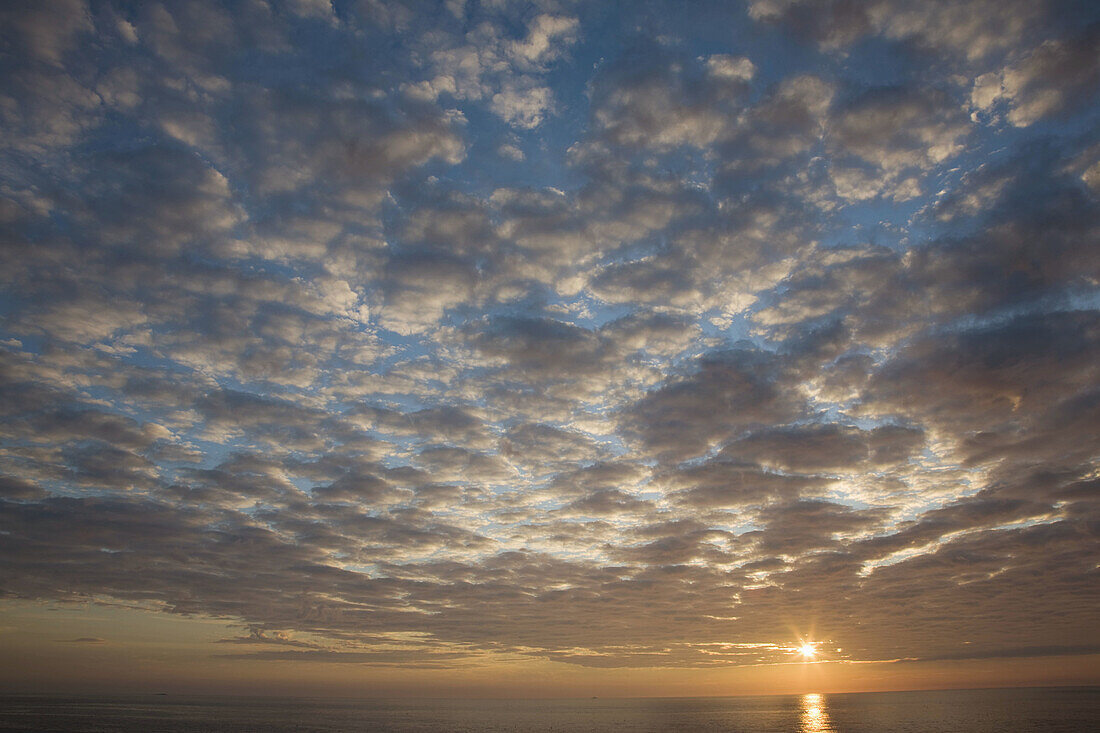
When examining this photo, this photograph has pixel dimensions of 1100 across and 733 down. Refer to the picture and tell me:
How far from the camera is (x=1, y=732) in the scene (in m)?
112

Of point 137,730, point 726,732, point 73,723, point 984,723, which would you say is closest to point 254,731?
point 137,730

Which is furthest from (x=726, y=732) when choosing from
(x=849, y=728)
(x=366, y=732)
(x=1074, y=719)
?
(x=1074, y=719)

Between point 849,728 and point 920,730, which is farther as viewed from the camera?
point 849,728

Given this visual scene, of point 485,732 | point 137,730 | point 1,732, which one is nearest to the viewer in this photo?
point 1,732

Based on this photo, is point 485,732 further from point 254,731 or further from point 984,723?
point 984,723

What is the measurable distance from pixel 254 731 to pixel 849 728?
15453 centimetres

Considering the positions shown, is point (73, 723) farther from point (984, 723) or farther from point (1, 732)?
point (984, 723)

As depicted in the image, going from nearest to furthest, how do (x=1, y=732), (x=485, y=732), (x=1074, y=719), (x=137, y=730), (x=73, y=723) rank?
(x=1, y=732) → (x=137, y=730) → (x=73, y=723) → (x=485, y=732) → (x=1074, y=719)

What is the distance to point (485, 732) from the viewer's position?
149 metres

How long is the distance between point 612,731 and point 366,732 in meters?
64.6

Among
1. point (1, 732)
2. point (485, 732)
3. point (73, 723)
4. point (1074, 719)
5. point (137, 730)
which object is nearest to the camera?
point (1, 732)

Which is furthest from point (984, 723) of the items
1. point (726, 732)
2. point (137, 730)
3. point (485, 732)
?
point (137, 730)

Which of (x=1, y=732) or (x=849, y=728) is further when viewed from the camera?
(x=849, y=728)

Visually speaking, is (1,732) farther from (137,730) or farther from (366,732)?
(366,732)
